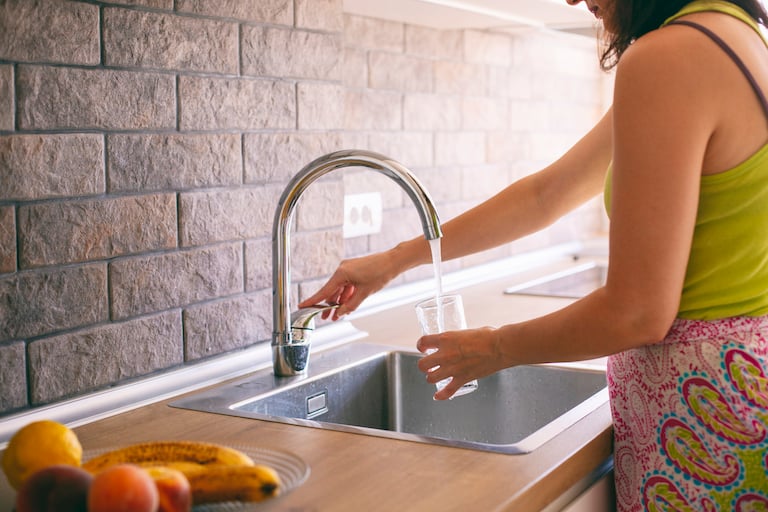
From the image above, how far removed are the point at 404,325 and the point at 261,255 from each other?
0.47m

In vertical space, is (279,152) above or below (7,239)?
above

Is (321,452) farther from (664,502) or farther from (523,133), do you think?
(523,133)

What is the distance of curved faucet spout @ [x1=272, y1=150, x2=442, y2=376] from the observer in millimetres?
1314

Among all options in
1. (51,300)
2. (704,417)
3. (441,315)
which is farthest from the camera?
(441,315)

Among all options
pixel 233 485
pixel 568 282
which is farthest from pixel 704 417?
pixel 568 282

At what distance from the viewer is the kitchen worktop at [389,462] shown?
0.96 m

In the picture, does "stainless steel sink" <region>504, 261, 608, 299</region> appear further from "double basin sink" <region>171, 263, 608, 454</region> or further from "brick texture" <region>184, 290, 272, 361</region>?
"brick texture" <region>184, 290, 272, 361</region>

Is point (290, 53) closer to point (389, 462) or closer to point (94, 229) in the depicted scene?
point (94, 229)

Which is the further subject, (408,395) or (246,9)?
(408,395)

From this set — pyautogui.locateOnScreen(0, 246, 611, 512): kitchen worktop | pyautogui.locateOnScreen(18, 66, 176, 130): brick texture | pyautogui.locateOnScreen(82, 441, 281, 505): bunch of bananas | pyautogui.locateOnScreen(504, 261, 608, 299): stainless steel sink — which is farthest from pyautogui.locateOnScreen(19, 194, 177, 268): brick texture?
pyautogui.locateOnScreen(504, 261, 608, 299): stainless steel sink

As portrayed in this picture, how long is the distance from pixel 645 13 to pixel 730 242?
0.95ft

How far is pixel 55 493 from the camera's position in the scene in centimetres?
77

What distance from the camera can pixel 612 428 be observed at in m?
1.22

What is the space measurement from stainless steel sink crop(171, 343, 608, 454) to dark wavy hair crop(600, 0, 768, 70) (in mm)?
564
